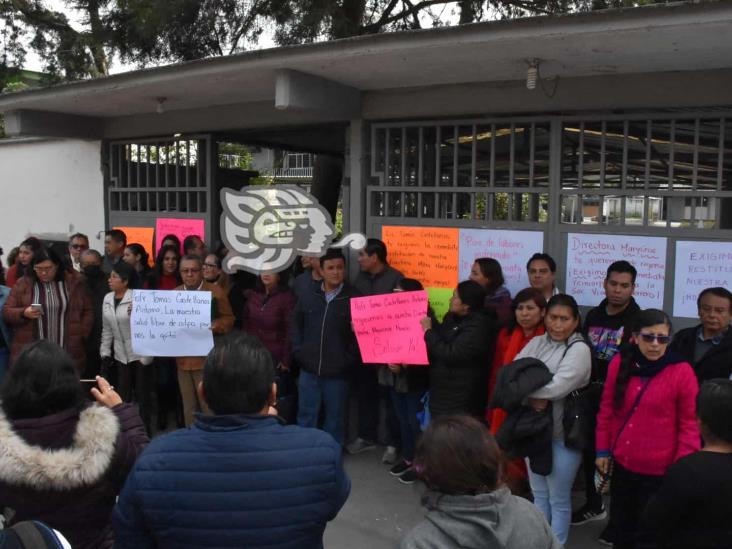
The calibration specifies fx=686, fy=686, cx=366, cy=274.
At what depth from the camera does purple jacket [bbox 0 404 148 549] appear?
2189 mm

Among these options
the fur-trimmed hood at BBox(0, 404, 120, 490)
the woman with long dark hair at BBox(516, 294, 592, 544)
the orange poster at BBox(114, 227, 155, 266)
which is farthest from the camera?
the orange poster at BBox(114, 227, 155, 266)

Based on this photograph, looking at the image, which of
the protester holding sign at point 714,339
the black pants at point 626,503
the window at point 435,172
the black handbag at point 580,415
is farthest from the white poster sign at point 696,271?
the black pants at point 626,503

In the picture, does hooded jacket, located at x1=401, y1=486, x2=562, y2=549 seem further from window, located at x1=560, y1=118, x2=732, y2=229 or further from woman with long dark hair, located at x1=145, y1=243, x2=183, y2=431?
woman with long dark hair, located at x1=145, y1=243, x2=183, y2=431

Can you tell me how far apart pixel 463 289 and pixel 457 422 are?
2678 millimetres

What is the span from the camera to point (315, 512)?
1956 mm

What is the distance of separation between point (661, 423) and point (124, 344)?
4.04 m

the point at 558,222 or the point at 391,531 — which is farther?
the point at 558,222

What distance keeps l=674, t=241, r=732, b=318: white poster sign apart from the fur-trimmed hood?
3753mm

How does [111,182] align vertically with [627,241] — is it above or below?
above

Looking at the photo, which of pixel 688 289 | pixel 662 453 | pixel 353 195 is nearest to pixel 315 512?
pixel 662 453

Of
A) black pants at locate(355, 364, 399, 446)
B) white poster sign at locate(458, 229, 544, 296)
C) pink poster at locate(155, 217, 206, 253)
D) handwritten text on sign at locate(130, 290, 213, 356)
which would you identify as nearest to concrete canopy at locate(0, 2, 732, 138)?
pink poster at locate(155, 217, 206, 253)

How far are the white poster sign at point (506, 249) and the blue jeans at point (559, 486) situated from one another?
5.05 feet

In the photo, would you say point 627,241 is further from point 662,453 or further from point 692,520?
point 692,520

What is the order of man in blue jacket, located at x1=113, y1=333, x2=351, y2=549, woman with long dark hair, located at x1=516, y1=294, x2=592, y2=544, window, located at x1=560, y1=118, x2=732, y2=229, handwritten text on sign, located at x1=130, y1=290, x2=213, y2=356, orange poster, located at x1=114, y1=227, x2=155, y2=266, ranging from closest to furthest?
man in blue jacket, located at x1=113, y1=333, x2=351, y2=549, woman with long dark hair, located at x1=516, y1=294, x2=592, y2=544, window, located at x1=560, y1=118, x2=732, y2=229, handwritten text on sign, located at x1=130, y1=290, x2=213, y2=356, orange poster, located at x1=114, y1=227, x2=155, y2=266
